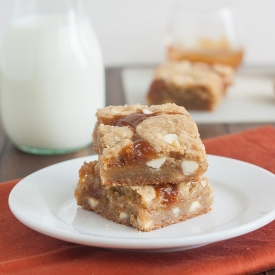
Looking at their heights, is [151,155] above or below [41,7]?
below

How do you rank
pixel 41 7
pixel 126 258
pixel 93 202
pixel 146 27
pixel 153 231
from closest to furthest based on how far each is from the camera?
pixel 126 258 < pixel 153 231 < pixel 93 202 < pixel 41 7 < pixel 146 27

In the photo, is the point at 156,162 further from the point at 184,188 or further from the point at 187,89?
the point at 187,89

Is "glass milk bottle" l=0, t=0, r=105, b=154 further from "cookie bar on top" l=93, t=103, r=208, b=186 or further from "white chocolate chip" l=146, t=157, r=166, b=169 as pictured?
"white chocolate chip" l=146, t=157, r=166, b=169

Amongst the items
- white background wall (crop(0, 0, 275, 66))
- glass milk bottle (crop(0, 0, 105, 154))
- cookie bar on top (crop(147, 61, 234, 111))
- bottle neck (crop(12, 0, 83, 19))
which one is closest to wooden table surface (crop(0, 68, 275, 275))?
glass milk bottle (crop(0, 0, 105, 154))

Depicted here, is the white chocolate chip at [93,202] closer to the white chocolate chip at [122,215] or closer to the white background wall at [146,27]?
the white chocolate chip at [122,215]


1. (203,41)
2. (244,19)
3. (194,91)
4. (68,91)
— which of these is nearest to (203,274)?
(68,91)

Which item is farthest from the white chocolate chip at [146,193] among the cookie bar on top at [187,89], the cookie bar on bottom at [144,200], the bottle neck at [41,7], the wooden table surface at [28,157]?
the cookie bar on top at [187,89]

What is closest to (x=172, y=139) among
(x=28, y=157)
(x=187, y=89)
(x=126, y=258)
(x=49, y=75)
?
(x=126, y=258)

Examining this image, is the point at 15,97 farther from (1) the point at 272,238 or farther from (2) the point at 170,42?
(2) the point at 170,42

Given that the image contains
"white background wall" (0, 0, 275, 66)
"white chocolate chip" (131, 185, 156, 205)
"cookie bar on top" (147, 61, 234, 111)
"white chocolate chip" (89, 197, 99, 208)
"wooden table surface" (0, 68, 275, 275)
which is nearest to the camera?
"white chocolate chip" (131, 185, 156, 205)
